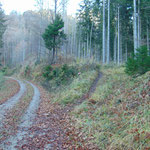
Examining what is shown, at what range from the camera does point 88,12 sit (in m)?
29.6

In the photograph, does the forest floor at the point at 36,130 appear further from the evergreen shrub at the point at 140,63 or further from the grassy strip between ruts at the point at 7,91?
the evergreen shrub at the point at 140,63

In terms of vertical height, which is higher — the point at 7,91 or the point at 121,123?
the point at 7,91

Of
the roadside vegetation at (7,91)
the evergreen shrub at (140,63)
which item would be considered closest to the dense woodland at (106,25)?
the evergreen shrub at (140,63)

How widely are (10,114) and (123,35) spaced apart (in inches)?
1037

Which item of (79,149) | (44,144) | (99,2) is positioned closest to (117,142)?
(79,149)

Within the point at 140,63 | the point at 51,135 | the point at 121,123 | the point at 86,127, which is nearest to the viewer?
the point at 121,123

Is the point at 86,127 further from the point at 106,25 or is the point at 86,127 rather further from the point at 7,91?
the point at 106,25

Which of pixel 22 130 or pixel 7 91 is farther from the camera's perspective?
pixel 7 91

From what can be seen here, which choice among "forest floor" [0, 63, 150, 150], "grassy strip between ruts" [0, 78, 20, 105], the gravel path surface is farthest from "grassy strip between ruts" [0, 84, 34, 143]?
"grassy strip between ruts" [0, 78, 20, 105]

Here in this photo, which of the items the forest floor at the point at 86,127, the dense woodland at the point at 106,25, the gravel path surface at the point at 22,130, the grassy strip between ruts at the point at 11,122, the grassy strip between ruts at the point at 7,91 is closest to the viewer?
the forest floor at the point at 86,127

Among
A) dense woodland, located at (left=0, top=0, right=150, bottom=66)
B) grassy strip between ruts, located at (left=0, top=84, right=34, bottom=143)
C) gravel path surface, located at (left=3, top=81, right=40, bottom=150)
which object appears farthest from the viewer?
dense woodland, located at (left=0, top=0, right=150, bottom=66)

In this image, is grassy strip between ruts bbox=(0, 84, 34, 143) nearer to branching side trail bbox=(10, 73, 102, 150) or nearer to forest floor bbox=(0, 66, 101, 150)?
forest floor bbox=(0, 66, 101, 150)

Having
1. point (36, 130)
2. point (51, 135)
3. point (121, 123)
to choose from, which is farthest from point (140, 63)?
point (36, 130)

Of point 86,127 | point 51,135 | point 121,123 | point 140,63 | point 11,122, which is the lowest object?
point 51,135
